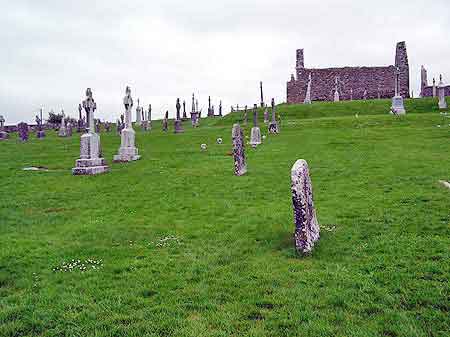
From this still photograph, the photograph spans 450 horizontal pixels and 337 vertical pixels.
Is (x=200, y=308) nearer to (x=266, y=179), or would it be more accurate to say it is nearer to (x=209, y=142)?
(x=266, y=179)

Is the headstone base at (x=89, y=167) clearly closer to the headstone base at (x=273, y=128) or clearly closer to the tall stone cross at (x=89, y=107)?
the tall stone cross at (x=89, y=107)

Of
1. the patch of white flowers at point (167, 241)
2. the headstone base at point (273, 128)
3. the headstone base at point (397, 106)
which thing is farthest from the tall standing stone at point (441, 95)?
the patch of white flowers at point (167, 241)

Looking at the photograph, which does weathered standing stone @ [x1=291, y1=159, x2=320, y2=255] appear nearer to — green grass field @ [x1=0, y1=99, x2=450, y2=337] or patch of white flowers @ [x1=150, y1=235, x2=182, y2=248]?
green grass field @ [x1=0, y1=99, x2=450, y2=337]

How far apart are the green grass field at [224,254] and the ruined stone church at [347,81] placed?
5314 cm

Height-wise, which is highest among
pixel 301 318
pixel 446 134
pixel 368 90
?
pixel 368 90

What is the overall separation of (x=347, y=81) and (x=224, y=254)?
66254 mm

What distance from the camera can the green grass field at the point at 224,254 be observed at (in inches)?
205

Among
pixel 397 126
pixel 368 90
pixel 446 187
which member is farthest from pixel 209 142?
pixel 368 90

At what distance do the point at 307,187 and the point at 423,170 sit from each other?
8.77 meters

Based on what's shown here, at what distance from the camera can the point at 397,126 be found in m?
30.5

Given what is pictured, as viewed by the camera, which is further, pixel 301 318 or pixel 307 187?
pixel 307 187

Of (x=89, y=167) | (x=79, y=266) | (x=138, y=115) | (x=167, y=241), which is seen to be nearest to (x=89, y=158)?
(x=89, y=167)

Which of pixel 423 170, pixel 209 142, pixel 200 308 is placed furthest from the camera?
pixel 209 142

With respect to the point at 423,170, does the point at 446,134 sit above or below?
above
